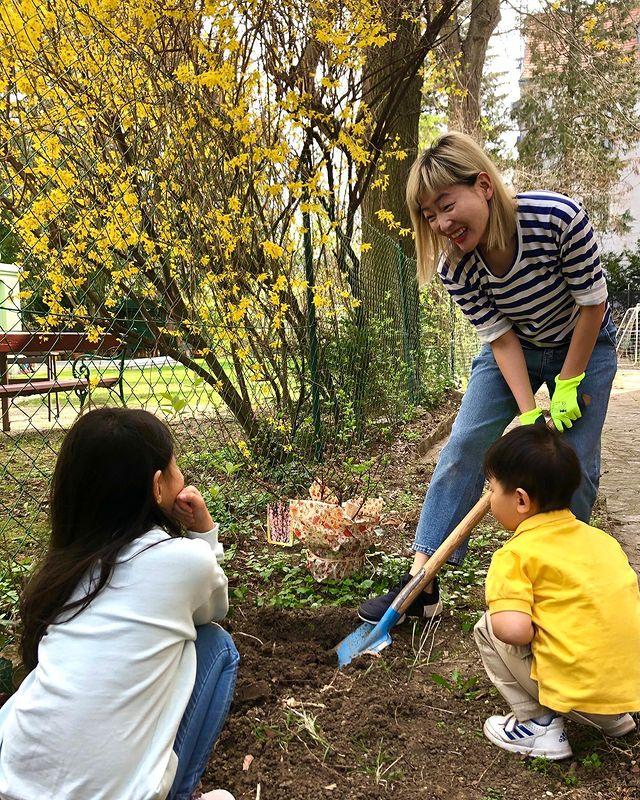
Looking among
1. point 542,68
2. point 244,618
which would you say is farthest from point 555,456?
point 542,68

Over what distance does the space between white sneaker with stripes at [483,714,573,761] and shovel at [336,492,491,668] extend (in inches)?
21.1

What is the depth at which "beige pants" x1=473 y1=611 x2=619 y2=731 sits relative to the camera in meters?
1.71

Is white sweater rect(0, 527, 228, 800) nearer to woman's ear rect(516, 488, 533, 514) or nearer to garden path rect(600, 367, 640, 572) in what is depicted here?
woman's ear rect(516, 488, 533, 514)

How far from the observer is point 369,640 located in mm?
2275

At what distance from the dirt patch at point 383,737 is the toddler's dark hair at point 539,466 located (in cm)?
63

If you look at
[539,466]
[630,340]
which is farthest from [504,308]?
[630,340]

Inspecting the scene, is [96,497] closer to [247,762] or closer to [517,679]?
[247,762]

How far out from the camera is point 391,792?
1.62 meters

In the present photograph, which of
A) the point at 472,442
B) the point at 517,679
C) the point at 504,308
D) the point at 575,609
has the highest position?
the point at 504,308

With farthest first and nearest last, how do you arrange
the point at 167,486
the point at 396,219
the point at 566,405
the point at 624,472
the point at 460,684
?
the point at 396,219
the point at 624,472
the point at 566,405
the point at 460,684
the point at 167,486

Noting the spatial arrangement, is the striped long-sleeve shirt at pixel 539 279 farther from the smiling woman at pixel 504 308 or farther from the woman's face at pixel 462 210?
the woman's face at pixel 462 210

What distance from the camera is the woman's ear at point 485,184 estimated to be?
2129 millimetres

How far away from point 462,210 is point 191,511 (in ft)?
3.95

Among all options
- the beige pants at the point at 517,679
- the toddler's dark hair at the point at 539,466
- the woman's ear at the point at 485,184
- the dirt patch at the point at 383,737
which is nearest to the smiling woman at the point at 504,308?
the woman's ear at the point at 485,184
